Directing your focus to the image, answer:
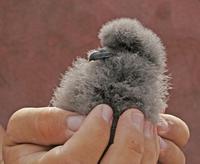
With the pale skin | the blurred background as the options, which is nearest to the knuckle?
the pale skin

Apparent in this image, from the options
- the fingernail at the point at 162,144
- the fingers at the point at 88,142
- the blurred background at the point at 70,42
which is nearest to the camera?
the fingers at the point at 88,142

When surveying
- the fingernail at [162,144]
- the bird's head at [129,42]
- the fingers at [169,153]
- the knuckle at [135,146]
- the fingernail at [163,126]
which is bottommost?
the fingers at [169,153]

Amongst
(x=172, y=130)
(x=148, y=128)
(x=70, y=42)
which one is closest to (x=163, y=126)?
(x=172, y=130)

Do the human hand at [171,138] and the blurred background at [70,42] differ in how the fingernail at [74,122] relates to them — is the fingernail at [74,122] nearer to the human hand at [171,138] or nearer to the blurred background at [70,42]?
the human hand at [171,138]

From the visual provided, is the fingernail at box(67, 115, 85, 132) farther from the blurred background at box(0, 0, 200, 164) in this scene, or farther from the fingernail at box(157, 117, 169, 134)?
the blurred background at box(0, 0, 200, 164)

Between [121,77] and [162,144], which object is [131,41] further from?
[162,144]

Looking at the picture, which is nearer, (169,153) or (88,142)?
(88,142)

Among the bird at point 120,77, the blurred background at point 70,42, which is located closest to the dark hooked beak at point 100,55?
the bird at point 120,77

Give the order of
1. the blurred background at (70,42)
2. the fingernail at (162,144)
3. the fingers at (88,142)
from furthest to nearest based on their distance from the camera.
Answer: the blurred background at (70,42)
the fingernail at (162,144)
the fingers at (88,142)
